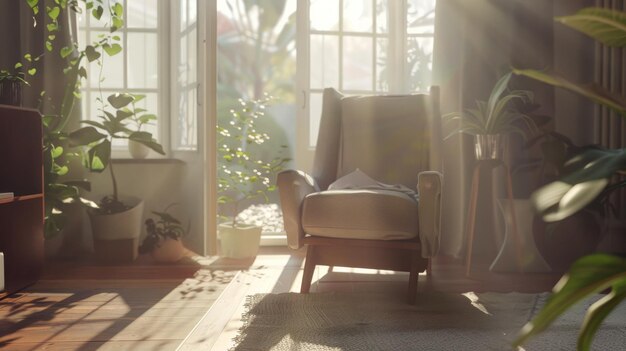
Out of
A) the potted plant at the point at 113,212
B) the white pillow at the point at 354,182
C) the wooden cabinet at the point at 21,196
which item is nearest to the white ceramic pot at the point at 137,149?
the potted plant at the point at 113,212

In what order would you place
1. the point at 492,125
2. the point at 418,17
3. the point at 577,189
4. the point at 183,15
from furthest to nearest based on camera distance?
1. the point at 418,17
2. the point at 183,15
3. the point at 492,125
4. the point at 577,189

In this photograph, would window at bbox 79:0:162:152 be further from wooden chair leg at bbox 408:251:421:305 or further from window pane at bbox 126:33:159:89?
wooden chair leg at bbox 408:251:421:305

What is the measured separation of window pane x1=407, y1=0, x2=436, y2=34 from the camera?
414 cm

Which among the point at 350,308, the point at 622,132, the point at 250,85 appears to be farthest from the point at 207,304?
the point at 250,85

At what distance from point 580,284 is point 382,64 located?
3606 millimetres

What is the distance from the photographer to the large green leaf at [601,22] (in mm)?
629

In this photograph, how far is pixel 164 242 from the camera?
3.56 metres

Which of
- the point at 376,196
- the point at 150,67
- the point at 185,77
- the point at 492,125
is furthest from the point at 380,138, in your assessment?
the point at 150,67

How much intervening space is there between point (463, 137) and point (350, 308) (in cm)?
168

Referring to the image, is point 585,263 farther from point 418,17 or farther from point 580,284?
point 418,17

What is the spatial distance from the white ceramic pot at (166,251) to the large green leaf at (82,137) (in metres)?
0.67

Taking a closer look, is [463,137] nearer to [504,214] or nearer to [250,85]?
[504,214]

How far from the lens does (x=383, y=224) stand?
8.19 ft

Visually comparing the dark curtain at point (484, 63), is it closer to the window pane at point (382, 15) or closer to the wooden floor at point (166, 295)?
the wooden floor at point (166, 295)
